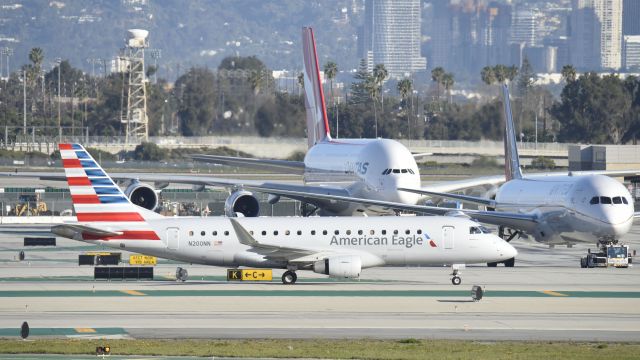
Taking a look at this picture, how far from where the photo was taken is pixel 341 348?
119ft

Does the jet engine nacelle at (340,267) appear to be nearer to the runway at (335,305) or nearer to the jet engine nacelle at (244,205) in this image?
the runway at (335,305)

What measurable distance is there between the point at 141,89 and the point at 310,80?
109 m

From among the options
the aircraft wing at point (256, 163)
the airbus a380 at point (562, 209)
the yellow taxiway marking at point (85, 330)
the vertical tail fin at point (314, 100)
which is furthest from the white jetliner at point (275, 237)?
the vertical tail fin at point (314, 100)

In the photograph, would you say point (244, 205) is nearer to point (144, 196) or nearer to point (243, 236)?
point (144, 196)

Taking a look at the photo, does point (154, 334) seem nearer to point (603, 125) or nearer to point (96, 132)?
point (603, 125)

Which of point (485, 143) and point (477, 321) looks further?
point (485, 143)

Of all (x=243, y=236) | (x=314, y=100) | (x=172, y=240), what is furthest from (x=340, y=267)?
(x=314, y=100)

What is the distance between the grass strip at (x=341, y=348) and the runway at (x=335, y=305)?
4.27 feet

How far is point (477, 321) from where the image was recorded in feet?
138

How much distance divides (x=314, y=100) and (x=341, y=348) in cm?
4844

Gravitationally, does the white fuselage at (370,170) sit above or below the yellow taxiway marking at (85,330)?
above

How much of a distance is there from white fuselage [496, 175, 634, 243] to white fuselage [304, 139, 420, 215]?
21.5ft

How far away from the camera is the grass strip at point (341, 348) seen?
35.2 m

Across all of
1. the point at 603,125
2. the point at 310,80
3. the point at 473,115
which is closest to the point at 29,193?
the point at 310,80
